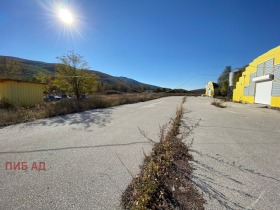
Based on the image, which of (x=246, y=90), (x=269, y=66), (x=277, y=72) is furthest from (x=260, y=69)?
(x=246, y=90)

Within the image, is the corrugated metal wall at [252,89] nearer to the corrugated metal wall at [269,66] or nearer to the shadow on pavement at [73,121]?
the corrugated metal wall at [269,66]

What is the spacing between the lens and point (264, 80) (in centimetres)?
1847

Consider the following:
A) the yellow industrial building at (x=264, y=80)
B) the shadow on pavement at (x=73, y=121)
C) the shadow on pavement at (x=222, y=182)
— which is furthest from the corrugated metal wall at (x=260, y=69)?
the shadow on pavement at (x=222, y=182)

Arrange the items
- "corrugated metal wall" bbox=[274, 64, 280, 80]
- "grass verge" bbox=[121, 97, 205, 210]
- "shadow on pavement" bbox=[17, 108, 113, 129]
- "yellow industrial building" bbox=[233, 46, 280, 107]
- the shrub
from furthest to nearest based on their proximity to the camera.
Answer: "yellow industrial building" bbox=[233, 46, 280, 107] → "corrugated metal wall" bbox=[274, 64, 280, 80] → the shrub → "shadow on pavement" bbox=[17, 108, 113, 129] → "grass verge" bbox=[121, 97, 205, 210]

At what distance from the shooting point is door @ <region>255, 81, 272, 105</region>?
17.4m

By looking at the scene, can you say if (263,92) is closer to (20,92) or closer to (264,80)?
(264,80)

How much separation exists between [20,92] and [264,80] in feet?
84.8

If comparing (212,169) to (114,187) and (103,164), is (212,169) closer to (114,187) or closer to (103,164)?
(114,187)

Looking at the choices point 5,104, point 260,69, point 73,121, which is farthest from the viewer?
point 260,69

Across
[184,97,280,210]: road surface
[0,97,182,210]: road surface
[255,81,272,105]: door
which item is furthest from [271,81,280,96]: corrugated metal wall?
[0,97,182,210]: road surface

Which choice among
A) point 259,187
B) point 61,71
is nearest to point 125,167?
point 259,187

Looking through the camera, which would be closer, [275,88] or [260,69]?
[275,88]

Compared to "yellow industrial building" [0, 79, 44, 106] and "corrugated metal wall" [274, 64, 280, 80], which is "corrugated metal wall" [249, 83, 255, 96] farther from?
"yellow industrial building" [0, 79, 44, 106]

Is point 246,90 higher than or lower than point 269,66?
lower
